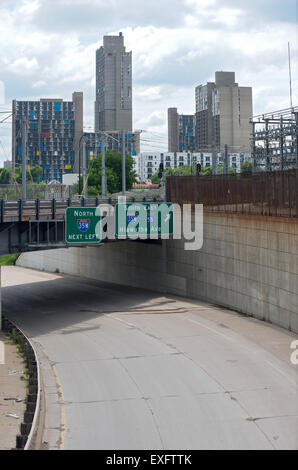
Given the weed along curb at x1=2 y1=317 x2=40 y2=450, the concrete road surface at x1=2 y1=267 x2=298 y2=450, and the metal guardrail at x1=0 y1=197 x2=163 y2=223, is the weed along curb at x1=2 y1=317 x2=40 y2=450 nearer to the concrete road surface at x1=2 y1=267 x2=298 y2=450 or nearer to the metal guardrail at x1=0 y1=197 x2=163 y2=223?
the concrete road surface at x1=2 y1=267 x2=298 y2=450

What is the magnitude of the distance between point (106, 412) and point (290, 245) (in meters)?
14.4

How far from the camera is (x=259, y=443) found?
1548cm

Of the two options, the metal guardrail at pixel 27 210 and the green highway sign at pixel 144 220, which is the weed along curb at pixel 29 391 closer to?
the metal guardrail at pixel 27 210

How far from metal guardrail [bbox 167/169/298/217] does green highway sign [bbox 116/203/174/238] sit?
2.30 m

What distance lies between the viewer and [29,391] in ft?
67.5

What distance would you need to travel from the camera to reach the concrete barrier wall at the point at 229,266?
Result: 97.0ft

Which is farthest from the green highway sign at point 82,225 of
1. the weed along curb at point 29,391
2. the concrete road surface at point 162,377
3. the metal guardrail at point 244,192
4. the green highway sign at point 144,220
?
the metal guardrail at point 244,192

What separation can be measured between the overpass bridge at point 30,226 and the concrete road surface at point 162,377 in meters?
4.46

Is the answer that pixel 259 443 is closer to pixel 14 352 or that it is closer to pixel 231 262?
pixel 14 352

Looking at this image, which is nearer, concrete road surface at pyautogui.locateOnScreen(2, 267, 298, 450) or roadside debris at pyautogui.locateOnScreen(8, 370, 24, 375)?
concrete road surface at pyautogui.locateOnScreen(2, 267, 298, 450)

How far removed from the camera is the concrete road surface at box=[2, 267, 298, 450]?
16.1 meters

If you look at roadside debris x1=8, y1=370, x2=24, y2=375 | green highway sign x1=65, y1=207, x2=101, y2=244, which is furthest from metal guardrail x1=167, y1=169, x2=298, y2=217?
roadside debris x1=8, y1=370, x2=24, y2=375

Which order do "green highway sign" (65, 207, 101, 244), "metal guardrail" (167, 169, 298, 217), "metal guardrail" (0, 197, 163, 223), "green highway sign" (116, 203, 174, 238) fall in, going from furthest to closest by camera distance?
"green highway sign" (116, 203, 174, 238) < "green highway sign" (65, 207, 101, 244) < "metal guardrail" (0, 197, 163, 223) < "metal guardrail" (167, 169, 298, 217)

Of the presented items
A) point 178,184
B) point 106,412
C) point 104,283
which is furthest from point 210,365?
point 104,283
